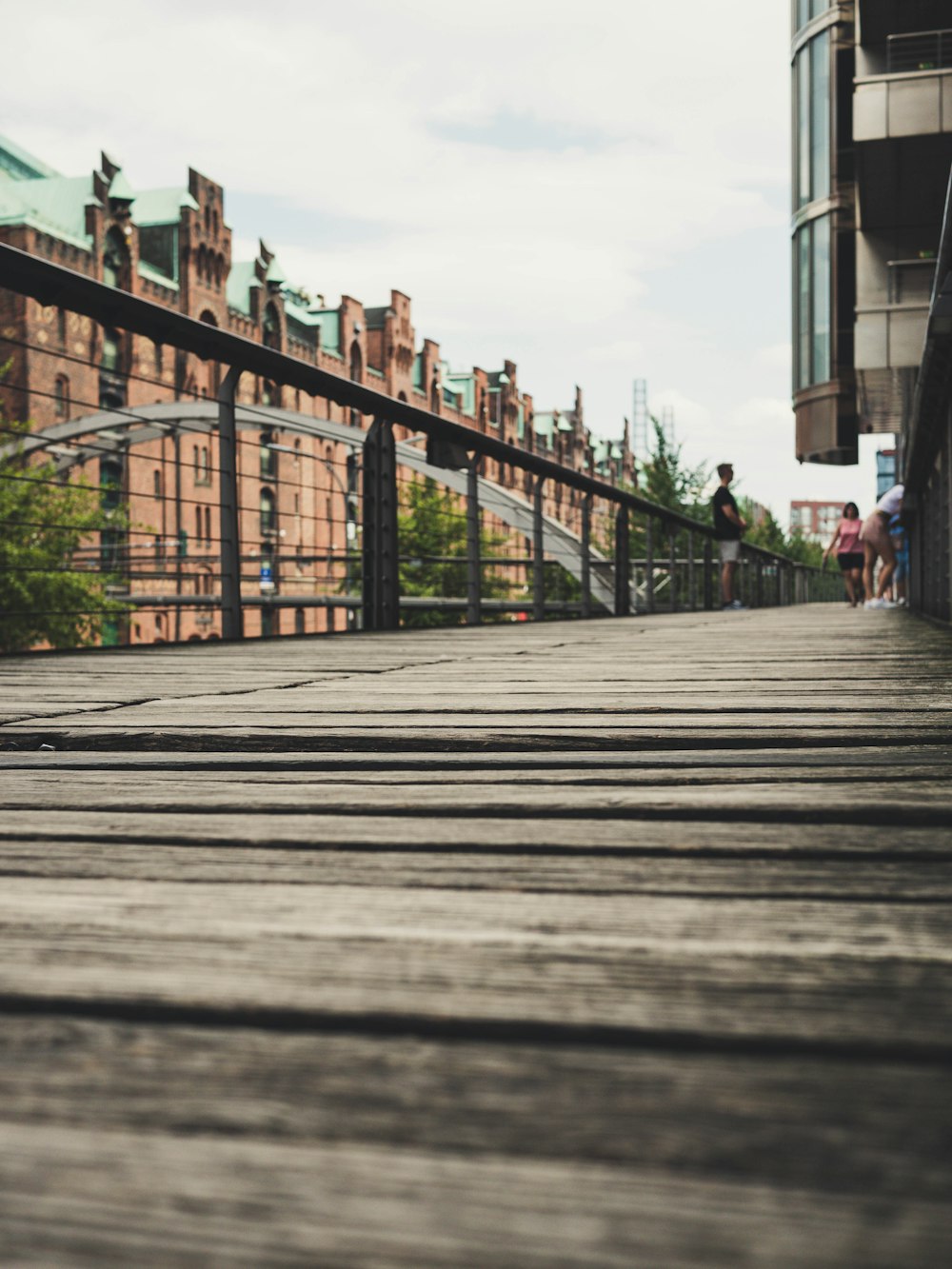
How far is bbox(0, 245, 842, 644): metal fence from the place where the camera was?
16.6ft

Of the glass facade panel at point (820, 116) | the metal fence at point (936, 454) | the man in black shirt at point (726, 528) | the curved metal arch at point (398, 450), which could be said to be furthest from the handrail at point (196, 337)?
the glass facade panel at point (820, 116)

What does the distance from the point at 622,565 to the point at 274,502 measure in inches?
1120

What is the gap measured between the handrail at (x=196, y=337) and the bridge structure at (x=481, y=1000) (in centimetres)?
249

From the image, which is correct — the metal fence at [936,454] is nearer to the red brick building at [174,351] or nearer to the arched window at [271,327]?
the red brick building at [174,351]

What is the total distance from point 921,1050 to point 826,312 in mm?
26722

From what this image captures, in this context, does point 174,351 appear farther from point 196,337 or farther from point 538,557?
point 196,337

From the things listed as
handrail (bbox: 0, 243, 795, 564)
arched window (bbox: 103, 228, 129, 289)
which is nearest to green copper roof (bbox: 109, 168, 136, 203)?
arched window (bbox: 103, 228, 129, 289)

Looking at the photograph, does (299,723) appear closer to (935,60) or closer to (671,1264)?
(671,1264)

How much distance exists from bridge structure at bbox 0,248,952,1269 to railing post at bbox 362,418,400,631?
4.54 m

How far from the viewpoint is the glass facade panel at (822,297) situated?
2541cm

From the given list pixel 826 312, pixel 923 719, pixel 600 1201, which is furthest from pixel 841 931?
pixel 826 312

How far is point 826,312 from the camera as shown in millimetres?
25484

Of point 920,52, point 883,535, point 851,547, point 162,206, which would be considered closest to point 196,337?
point 883,535

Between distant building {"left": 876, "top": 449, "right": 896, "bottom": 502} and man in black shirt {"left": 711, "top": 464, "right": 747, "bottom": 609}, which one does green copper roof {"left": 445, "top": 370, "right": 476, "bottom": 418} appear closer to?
distant building {"left": 876, "top": 449, "right": 896, "bottom": 502}
